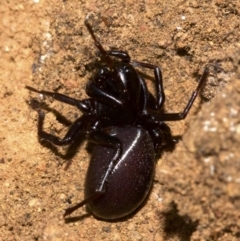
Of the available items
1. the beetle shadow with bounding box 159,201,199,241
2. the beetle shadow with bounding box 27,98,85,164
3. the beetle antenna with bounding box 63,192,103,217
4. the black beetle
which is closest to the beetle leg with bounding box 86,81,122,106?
the black beetle

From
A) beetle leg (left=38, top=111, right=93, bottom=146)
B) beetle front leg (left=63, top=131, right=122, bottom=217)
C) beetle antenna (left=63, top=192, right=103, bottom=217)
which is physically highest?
beetle leg (left=38, top=111, right=93, bottom=146)

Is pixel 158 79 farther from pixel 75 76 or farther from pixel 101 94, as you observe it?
pixel 75 76

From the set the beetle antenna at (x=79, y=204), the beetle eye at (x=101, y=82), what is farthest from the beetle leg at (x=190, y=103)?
the beetle antenna at (x=79, y=204)

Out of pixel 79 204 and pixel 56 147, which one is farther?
pixel 56 147

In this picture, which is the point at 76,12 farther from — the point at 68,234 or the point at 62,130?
the point at 68,234

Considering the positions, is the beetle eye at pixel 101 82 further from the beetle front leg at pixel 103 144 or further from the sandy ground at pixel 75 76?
the beetle front leg at pixel 103 144

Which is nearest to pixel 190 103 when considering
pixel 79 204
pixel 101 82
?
pixel 101 82

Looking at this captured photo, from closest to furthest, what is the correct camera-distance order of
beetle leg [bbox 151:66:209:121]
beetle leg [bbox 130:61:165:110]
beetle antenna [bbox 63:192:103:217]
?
beetle antenna [bbox 63:192:103:217] → beetle leg [bbox 151:66:209:121] → beetle leg [bbox 130:61:165:110]

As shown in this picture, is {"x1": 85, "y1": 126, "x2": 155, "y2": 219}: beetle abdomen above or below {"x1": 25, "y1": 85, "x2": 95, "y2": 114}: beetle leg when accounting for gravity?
below

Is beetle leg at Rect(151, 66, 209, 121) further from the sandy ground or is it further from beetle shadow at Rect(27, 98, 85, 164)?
beetle shadow at Rect(27, 98, 85, 164)
